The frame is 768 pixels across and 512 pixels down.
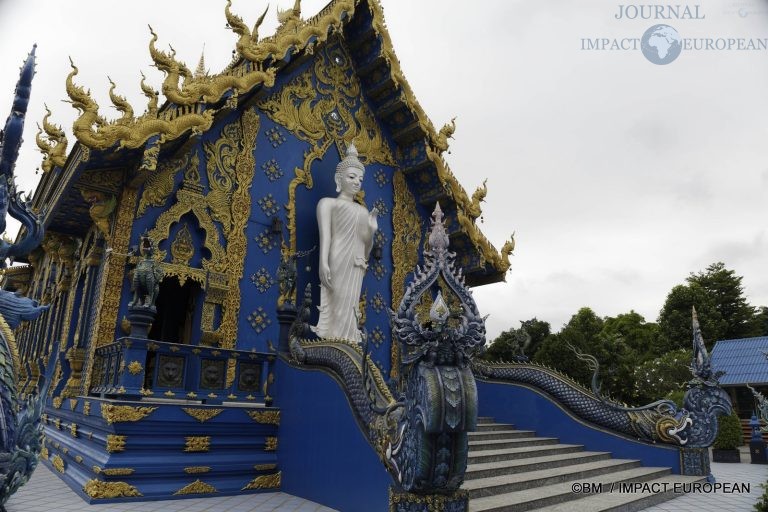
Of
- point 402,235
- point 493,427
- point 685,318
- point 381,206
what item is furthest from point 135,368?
point 685,318

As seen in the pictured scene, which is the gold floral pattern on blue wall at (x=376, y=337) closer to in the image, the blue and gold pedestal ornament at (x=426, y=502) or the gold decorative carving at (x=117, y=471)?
the gold decorative carving at (x=117, y=471)

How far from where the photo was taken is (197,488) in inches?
224

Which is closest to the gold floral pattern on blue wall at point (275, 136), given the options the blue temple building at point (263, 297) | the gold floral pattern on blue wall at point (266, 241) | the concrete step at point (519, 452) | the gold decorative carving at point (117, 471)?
the blue temple building at point (263, 297)

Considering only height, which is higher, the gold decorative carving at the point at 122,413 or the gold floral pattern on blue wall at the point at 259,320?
the gold floral pattern on blue wall at the point at 259,320

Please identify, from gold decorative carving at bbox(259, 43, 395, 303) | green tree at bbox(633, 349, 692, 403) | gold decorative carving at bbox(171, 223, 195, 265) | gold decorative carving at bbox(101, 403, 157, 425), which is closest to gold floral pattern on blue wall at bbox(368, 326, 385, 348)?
gold decorative carving at bbox(259, 43, 395, 303)

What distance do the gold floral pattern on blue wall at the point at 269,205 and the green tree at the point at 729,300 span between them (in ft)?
95.9

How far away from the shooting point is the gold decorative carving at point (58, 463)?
6.69 metres

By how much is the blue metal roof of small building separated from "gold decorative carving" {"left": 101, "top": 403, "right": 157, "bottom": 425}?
19.4 m

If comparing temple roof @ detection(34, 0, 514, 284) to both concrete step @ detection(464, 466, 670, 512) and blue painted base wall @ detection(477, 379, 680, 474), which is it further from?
concrete step @ detection(464, 466, 670, 512)

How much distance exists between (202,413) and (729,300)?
3306 centimetres

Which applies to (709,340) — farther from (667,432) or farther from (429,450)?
(429,450)

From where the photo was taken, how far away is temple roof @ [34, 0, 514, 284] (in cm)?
635

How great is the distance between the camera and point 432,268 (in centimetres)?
427

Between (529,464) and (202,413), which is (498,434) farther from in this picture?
(202,413)
